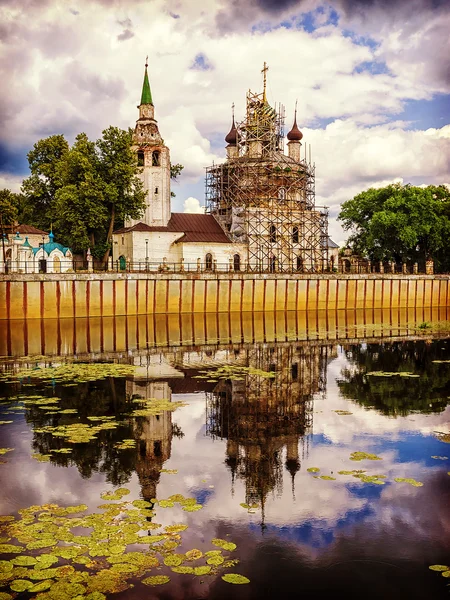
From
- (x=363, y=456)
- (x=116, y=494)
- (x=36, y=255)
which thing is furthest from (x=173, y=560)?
(x=36, y=255)

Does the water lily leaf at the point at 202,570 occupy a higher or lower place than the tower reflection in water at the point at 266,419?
lower

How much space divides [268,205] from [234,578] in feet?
213

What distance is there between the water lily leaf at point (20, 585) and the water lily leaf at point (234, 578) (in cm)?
259

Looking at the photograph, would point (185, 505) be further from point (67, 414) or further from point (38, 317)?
point (38, 317)

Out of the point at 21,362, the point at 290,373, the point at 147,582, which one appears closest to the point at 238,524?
the point at 147,582

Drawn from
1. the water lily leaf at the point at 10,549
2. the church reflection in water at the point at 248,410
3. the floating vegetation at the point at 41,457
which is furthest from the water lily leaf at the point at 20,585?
the floating vegetation at the point at 41,457

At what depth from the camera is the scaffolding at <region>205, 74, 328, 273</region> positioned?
70.1 meters

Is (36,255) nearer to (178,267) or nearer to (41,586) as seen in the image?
(178,267)

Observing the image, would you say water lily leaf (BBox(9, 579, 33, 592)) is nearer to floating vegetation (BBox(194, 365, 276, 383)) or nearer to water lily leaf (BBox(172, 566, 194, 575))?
water lily leaf (BBox(172, 566, 194, 575))

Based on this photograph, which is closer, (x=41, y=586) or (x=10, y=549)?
(x=41, y=586)

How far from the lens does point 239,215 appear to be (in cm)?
7000

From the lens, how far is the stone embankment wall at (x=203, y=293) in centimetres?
4644

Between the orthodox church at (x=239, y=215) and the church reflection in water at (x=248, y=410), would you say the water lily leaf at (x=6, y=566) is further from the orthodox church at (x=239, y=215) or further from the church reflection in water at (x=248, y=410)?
the orthodox church at (x=239, y=215)

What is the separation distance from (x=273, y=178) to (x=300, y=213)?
18.1ft
